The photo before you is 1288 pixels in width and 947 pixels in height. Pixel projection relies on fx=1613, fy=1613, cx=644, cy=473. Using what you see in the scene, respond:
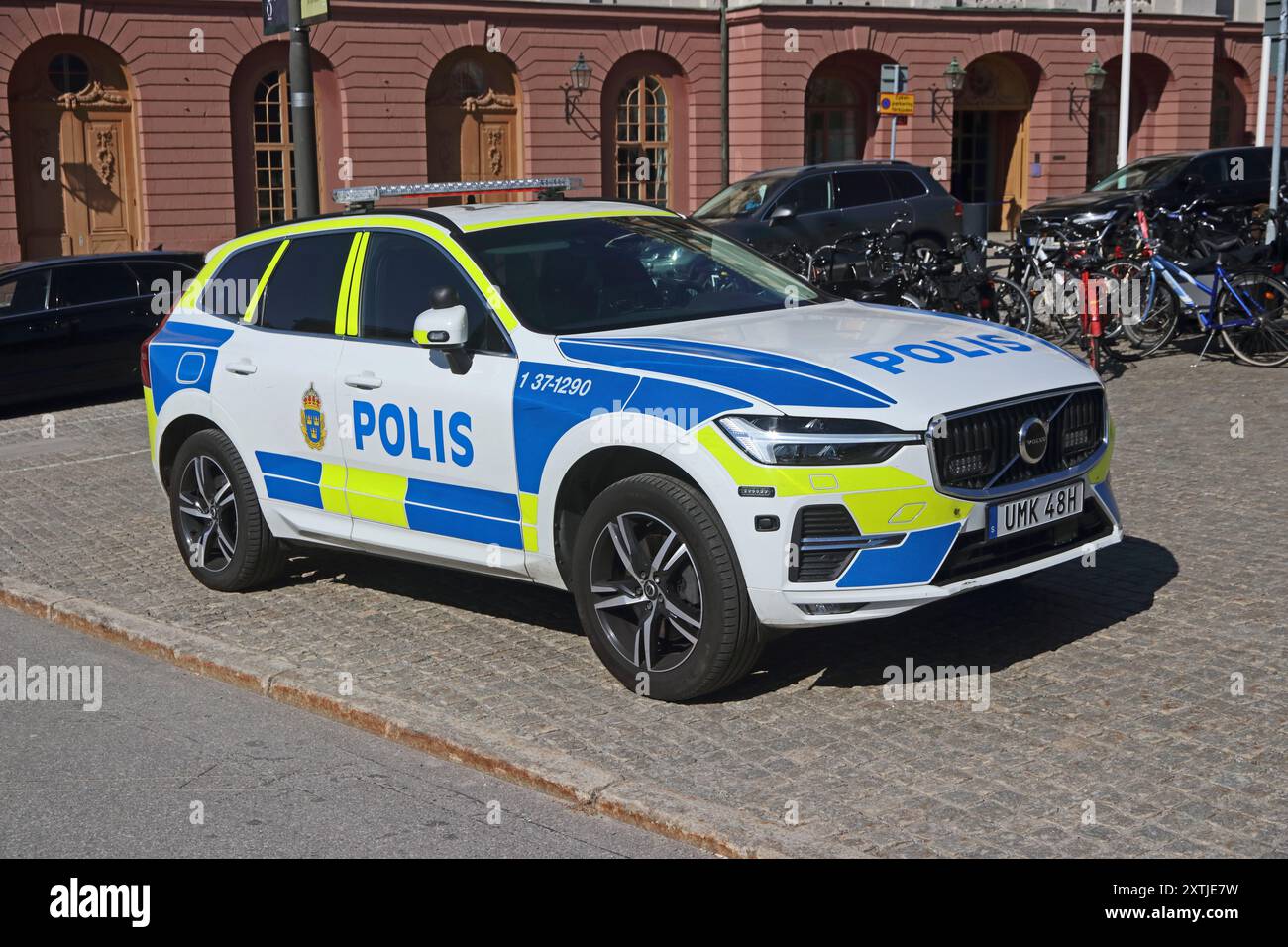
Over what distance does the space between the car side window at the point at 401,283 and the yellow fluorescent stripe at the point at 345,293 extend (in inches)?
3.4

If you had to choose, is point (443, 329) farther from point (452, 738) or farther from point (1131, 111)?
point (1131, 111)

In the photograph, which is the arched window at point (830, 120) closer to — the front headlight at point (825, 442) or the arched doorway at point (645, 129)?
the arched doorway at point (645, 129)

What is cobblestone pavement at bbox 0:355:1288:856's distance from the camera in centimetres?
473

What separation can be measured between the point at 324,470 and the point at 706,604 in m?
2.25

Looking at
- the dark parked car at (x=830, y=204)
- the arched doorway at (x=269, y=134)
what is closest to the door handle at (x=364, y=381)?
the dark parked car at (x=830, y=204)

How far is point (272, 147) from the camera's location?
103 ft

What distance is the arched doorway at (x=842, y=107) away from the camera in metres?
36.8

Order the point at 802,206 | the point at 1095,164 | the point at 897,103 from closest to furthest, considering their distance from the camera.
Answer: the point at 802,206 < the point at 897,103 < the point at 1095,164

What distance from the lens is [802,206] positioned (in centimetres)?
2094

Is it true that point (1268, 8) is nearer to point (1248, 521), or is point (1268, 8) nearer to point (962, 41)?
point (1248, 521)

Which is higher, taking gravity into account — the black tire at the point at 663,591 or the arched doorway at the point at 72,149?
the arched doorway at the point at 72,149

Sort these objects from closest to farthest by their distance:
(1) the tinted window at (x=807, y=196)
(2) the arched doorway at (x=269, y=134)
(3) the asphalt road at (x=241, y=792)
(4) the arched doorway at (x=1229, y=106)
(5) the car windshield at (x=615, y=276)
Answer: (3) the asphalt road at (x=241, y=792) → (5) the car windshield at (x=615, y=276) → (1) the tinted window at (x=807, y=196) → (2) the arched doorway at (x=269, y=134) → (4) the arched doorway at (x=1229, y=106)

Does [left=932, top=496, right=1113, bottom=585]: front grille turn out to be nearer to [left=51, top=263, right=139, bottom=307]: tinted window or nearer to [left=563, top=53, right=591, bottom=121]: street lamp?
[left=51, top=263, right=139, bottom=307]: tinted window
